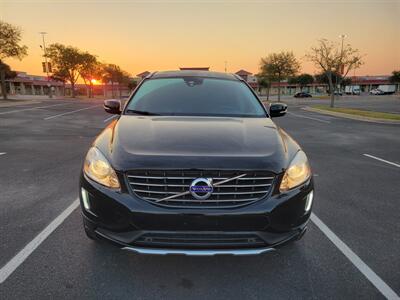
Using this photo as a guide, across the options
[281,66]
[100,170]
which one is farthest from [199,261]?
[281,66]

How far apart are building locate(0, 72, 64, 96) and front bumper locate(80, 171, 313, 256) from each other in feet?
286

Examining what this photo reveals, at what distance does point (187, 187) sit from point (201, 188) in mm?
104

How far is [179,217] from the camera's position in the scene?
239 cm

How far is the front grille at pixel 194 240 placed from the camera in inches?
94.5

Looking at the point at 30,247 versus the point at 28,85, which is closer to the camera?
the point at 30,247

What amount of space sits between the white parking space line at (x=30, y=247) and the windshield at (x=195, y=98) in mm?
1562

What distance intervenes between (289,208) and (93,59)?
206 ft

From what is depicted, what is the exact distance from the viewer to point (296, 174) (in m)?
2.71

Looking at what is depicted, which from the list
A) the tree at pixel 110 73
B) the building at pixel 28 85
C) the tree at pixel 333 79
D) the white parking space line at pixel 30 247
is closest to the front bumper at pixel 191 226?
the white parking space line at pixel 30 247

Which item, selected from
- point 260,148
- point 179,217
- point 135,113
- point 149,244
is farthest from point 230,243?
point 135,113

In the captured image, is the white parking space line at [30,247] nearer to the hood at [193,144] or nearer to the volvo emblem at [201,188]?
the hood at [193,144]

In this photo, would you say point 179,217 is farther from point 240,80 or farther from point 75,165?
point 75,165

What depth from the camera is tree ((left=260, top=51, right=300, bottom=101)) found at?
5319 cm

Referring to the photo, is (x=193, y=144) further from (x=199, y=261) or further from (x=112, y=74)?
(x=112, y=74)
